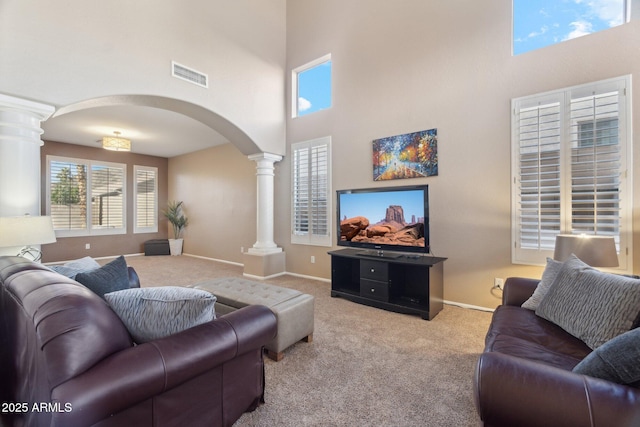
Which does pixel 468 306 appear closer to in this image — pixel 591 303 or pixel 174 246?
pixel 591 303

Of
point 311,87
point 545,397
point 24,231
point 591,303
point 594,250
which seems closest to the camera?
point 545,397

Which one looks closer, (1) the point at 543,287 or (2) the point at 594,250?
(1) the point at 543,287

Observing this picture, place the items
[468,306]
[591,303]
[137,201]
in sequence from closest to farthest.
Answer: [591,303] → [468,306] → [137,201]

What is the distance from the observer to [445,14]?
343 centimetres

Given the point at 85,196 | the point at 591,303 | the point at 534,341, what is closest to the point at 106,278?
the point at 534,341

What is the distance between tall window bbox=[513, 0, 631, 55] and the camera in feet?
8.59

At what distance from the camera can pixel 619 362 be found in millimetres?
943

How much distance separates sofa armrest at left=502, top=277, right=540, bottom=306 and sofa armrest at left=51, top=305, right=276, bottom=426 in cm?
190

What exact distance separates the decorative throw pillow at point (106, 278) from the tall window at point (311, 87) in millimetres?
3812

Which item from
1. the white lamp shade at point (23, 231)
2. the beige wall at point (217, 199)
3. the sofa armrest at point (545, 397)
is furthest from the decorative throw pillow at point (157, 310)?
the beige wall at point (217, 199)

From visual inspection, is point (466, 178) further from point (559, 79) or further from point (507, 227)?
point (559, 79)

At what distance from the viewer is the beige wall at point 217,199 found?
20.0ft

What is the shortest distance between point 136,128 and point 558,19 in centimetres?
655

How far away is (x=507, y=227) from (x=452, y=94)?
1.68 meters
